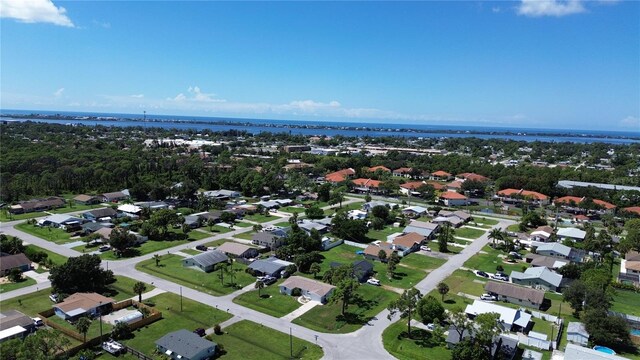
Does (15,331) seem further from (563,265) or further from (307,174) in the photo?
(307,174)

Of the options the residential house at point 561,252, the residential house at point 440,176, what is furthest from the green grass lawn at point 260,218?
the residential house at point 440,176

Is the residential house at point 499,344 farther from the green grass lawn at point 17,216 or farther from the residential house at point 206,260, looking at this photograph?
the green grass lawn at point 17,216

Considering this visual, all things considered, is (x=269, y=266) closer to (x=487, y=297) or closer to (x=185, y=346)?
(x=185, y=346)

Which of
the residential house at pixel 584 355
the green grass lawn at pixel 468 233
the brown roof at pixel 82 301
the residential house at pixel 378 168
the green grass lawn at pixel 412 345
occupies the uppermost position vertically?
the residential house at pixel 378 168

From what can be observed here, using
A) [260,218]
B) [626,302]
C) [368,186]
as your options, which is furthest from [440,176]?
[626,302]

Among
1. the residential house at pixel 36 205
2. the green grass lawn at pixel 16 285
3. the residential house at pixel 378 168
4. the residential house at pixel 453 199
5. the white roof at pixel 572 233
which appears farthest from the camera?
the residential house at pixel 378 168

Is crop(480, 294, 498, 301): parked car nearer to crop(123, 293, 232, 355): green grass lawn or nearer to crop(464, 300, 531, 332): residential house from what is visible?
crop(464, 300, 531, 332): residential house
